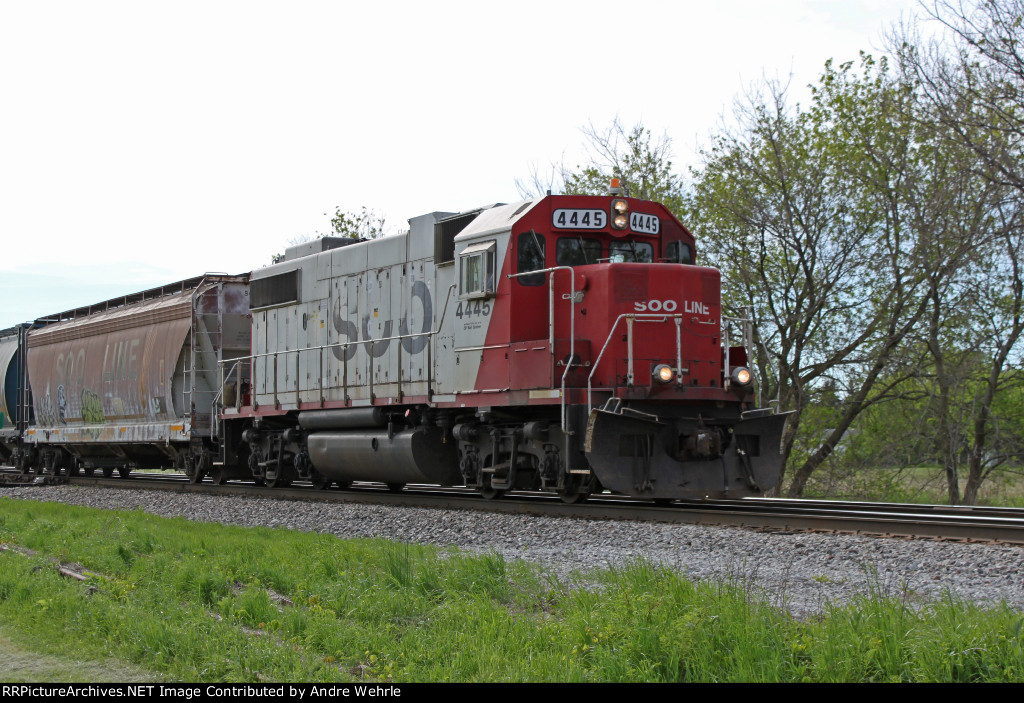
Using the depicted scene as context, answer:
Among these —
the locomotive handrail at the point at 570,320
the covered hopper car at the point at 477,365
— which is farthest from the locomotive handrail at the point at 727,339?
the locomotive handrail at the point at 570,320

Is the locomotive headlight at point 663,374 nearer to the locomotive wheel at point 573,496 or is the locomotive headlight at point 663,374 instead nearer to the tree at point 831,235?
the locomotive wheel at point 573,496

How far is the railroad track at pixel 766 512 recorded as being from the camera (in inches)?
352

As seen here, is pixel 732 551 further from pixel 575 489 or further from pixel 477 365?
pixel 477 365

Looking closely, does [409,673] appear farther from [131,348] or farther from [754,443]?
→ [131,348]

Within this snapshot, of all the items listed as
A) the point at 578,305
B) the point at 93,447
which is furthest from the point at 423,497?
the point at 93,447

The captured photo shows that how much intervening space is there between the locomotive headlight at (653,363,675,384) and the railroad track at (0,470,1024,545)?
1.44 meters

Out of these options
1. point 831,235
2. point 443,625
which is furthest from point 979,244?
point 443,625

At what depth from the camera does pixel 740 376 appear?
1133 cm

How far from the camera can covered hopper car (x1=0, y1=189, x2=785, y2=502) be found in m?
11.0

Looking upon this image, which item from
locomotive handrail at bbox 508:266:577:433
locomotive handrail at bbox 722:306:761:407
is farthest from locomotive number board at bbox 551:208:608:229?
locomotive handrail at bbox 722:306:761:407

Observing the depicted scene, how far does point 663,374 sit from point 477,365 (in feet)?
8.97

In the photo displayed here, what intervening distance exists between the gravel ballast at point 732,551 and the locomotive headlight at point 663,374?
1689 millimetres

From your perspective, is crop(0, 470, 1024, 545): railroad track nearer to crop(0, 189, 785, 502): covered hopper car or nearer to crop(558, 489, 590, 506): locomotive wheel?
crop(558, 489, 590, 506): locomotive wheel
